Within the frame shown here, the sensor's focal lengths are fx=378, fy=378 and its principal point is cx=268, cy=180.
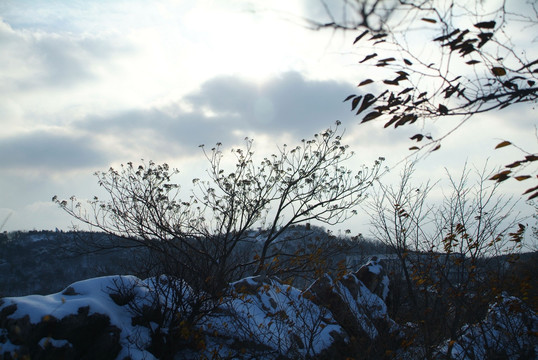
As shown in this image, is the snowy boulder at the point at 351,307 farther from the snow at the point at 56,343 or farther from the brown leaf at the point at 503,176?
the brown leaf at the point at 503,176

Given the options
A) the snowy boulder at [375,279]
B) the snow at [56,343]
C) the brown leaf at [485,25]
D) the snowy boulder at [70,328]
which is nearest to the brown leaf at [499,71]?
Answer: the brown leaf at [485,25]

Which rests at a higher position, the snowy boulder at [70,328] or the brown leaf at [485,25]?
the brown leaf at [485,25]

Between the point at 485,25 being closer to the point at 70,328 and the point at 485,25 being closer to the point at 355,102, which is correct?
the point at 355,102

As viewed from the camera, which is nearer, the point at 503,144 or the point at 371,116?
the point at 503,144

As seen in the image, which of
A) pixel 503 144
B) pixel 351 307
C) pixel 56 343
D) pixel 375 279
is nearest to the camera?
pixel 503 144

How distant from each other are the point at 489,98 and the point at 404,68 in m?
0.56

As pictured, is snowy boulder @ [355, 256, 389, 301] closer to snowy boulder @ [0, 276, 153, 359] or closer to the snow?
snowy boulder @ [0, 276, 153, 359]

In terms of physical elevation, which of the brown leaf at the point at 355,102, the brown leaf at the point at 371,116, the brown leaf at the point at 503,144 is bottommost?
the brown leaf at the point at 503,144

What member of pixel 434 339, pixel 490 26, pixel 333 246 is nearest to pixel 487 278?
pixel 434 339

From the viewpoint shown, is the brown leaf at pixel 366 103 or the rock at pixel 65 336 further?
the rock at pixel 65 336

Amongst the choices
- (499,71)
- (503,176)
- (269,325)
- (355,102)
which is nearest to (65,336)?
(269,325)

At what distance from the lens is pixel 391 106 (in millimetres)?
2482

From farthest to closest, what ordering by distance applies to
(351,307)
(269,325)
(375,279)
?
(375,279)
(351,307)
(269,325)

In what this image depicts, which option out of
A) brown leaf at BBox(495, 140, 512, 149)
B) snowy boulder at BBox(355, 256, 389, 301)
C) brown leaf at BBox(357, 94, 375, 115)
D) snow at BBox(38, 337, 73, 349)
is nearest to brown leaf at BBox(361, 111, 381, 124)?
brown leaf at BBox(357, 94, 375, 115)
